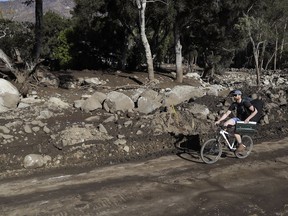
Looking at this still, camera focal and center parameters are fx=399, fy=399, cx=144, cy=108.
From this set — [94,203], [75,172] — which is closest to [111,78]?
[75,172]

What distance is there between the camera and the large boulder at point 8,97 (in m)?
13.4

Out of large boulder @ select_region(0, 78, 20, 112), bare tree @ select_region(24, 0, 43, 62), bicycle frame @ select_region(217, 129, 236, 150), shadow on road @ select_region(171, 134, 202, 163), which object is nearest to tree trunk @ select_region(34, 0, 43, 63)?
bare tree @ select_region(24, 0, 43, 62)

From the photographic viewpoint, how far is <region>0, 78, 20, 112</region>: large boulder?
13.4 m

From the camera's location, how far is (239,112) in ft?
34.7

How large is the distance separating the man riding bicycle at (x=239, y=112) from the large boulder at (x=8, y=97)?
7.16m

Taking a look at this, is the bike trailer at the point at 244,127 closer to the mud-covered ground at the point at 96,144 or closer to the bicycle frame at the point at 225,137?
the bicycle frame at the point at 225,137

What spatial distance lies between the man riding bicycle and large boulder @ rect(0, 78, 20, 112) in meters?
7.16

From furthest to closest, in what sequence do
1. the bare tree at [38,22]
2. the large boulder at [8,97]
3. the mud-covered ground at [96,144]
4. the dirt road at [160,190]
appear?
1. the bare tree at [38,22]
2. the large boulder at [8,97]
3. the mud-covered ground at [96,144]
4. the dirt road at [160,190]

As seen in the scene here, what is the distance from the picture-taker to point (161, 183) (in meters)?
8.93

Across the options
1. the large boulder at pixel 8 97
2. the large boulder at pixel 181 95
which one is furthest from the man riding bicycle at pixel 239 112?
the large boulder at pixel 8 97

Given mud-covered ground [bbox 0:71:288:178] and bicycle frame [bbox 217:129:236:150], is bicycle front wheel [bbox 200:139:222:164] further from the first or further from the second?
mud-covered ground [bbox 0:71:288:178]

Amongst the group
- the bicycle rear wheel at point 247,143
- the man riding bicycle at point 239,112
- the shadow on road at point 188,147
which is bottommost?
the shadow on road at point 188,147

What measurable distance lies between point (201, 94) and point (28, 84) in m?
7.06

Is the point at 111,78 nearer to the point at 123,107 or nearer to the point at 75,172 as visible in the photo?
the point at 123,107
